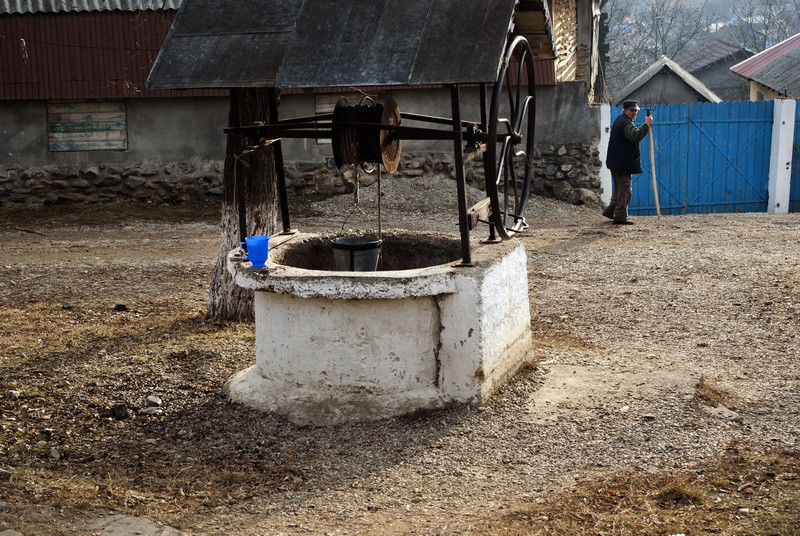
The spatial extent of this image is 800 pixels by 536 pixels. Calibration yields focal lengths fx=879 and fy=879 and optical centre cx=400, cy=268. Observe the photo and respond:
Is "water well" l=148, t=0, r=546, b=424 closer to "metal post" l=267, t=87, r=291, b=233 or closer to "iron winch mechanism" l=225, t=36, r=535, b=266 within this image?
"iron winch mechanism" l=225, t=36, r=535, b=266

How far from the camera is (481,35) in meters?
4.77

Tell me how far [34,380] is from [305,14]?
289cm

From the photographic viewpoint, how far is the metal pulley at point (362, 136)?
17.3ft

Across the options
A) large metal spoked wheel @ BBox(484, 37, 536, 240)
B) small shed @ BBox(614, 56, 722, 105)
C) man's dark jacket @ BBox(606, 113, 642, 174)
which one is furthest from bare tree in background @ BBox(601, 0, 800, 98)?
large metal spoked wheel @ BBox(484, 37, 536, 240)

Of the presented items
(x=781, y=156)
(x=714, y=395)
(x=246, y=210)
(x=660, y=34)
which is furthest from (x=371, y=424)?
(x=660, y=34)

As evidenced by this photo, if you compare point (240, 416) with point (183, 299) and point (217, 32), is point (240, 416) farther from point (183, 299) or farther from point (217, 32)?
point (183, 299)

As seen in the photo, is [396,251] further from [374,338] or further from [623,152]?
[623,152]

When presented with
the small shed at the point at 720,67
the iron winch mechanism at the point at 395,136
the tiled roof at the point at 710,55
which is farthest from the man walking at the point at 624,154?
the tiled roof at the point at 710,55

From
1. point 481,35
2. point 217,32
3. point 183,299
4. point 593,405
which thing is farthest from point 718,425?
point 183,299

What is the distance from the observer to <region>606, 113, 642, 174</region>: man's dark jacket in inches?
501

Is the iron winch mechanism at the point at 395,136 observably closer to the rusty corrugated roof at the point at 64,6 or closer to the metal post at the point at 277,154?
the metal post at the point at 277,154

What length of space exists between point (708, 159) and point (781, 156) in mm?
1241

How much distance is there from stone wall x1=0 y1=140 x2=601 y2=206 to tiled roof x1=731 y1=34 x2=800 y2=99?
7.36m

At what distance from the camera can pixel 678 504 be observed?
3.85 metres
